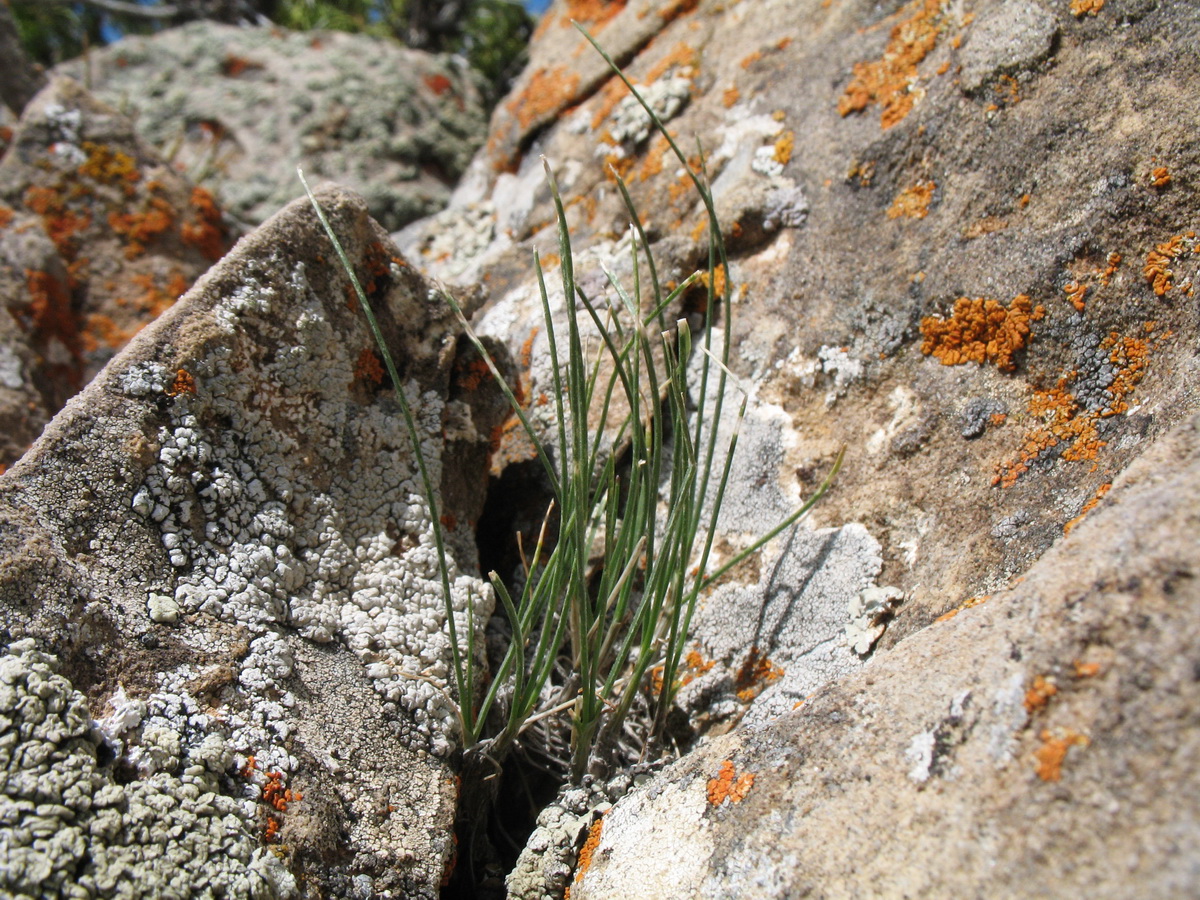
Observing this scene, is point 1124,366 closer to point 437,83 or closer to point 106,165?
point 106,165

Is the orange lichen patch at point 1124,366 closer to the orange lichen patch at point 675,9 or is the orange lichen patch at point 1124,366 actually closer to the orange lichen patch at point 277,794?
the orange lichen patch at point 277,794

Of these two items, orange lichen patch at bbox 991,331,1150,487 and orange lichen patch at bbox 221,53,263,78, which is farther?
orange lichen patch at bbox 221,53,263,78

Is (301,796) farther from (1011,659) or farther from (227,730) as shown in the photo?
(1011,659)

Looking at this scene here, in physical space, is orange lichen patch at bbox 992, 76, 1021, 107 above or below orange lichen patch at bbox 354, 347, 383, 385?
below

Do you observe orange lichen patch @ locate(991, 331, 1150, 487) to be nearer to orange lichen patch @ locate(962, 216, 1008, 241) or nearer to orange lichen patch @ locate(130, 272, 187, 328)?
orange lichen patch @ locate(962, 216, 1008, 241)

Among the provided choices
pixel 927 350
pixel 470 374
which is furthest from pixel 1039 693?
pixel 470 374

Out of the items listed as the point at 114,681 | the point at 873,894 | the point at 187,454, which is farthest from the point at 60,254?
the point at 873,894

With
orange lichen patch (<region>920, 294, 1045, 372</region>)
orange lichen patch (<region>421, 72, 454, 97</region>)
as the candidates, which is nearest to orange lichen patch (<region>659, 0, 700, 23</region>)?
orange lichen patch (<region>421, 72, 454, 97</region>)
